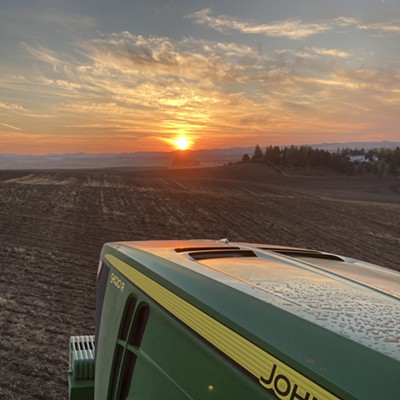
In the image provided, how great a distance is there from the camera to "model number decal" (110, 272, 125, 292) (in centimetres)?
261

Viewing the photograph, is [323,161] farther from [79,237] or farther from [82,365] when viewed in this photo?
[82,365]

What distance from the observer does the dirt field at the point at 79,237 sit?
5699 mm

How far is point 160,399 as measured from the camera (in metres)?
1.90

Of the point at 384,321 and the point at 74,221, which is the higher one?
the point at 384,321

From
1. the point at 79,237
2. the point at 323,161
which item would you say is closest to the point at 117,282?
the point at 79,237

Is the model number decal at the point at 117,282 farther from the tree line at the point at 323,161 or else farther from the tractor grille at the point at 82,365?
the tree line at the point at 323,161

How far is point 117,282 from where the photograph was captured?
272cm

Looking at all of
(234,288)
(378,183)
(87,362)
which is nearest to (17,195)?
(87,362)

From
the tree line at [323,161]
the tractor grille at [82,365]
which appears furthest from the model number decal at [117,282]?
the tree line at [323,161]

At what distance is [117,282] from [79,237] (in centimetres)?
1190

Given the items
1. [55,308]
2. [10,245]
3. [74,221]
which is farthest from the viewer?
[74,221]

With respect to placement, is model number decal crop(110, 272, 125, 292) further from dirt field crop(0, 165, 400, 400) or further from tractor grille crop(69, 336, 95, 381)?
dirt field crop(0, 165, 400, 400)

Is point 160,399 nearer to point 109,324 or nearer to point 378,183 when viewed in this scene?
point 109,324

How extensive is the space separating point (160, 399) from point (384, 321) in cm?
104
